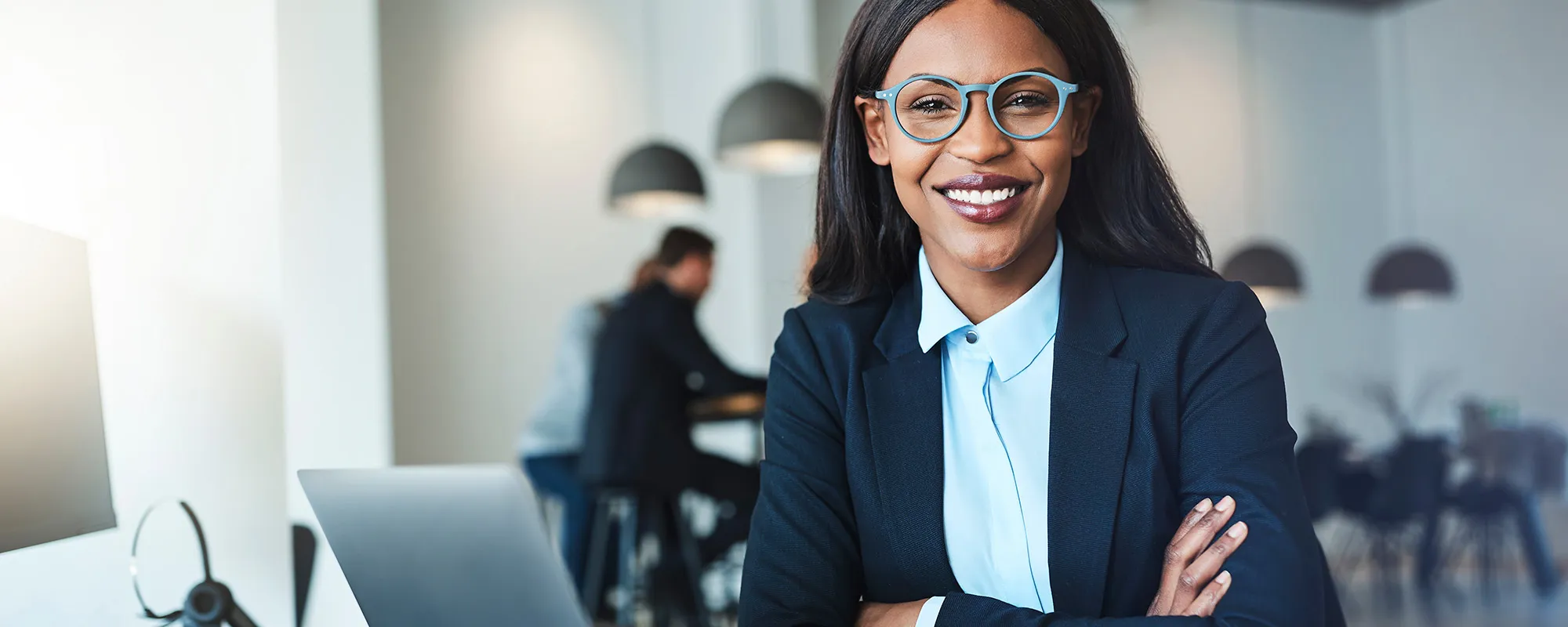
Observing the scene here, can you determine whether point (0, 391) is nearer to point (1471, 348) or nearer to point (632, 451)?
point (632, 451)

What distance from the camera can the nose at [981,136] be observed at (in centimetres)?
125

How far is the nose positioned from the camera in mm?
1255

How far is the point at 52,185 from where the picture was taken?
131 centimetres

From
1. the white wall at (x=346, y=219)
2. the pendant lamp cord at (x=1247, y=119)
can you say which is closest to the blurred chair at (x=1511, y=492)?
the pendant lamp cord at (x=1247, y=119)

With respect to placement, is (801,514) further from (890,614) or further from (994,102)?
(994,102)

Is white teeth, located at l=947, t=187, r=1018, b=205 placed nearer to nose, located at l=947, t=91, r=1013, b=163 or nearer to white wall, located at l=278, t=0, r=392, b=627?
nose, located at l=947, t=91, r=1013, b=163

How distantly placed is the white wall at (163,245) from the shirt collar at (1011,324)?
31.1 inches

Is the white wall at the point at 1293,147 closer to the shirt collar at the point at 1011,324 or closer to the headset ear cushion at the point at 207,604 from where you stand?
the shirt collar at the point at 1011,324

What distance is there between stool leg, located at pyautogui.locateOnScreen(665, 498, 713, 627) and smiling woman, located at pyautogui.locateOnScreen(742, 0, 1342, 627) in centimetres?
306

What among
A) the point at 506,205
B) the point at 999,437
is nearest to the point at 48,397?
the point at 999,437

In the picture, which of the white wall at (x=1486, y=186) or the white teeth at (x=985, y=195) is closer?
the white teeth at (x=985, y=195)

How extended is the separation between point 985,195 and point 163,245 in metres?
0.93

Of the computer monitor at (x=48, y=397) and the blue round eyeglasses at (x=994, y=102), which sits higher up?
the blue round eyeglasses at (x=994, y=102)

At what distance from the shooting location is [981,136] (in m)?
1.26
